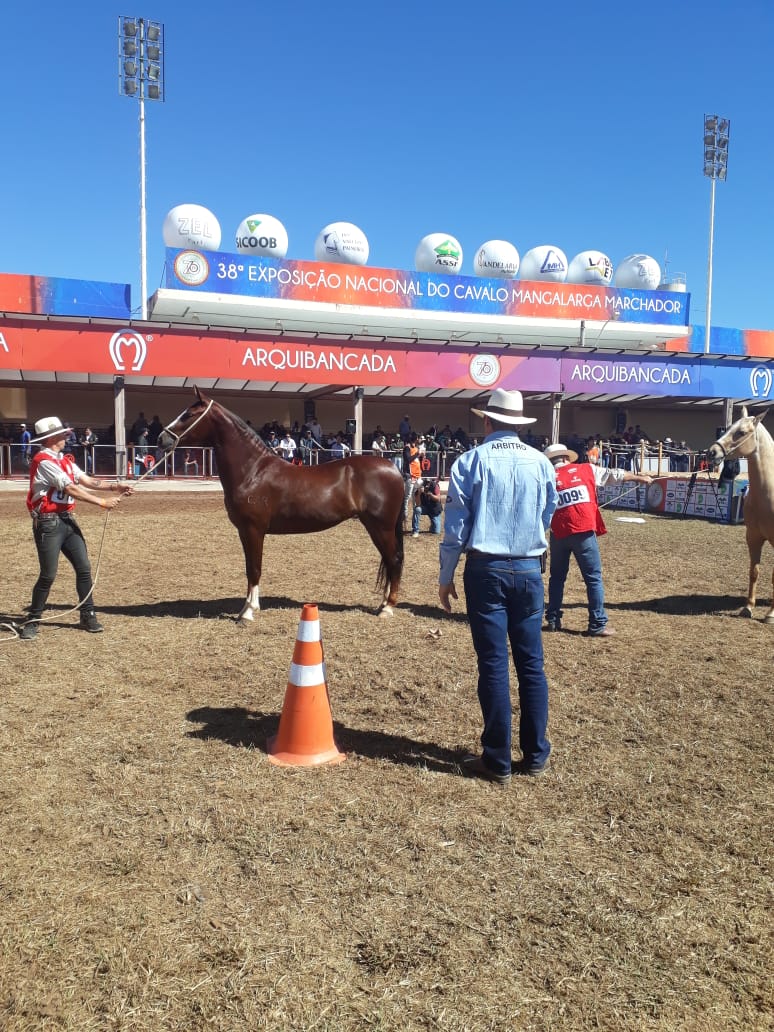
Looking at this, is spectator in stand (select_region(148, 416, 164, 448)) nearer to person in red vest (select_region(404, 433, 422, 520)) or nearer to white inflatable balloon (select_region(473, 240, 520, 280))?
person in red vest (select_region(404, 433, 422, 520))

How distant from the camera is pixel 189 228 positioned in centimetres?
3594

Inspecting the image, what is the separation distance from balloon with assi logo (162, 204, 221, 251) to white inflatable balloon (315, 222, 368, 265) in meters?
5.88

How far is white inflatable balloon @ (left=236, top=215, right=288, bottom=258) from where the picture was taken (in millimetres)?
37344

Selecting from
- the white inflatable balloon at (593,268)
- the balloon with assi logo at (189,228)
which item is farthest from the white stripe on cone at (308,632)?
the white inflatable balloon at (593,268)

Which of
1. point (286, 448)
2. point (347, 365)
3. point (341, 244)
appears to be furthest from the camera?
point (341, 244)

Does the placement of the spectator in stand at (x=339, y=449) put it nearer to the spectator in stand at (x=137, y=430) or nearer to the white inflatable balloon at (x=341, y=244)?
the spectator in stand at (x=137, y=430)

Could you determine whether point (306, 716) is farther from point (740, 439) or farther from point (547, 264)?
point (547, 264)

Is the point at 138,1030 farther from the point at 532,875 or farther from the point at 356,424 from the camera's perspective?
the point at 356,424

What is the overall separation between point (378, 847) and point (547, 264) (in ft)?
142

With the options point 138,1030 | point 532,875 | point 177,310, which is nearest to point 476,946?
point 532,875

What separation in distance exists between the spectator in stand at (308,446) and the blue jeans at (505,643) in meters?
18.3

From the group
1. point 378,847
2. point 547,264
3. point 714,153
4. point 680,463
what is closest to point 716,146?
point 714,153

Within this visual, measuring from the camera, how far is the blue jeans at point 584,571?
6969 mm

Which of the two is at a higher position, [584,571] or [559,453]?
[559,453]
